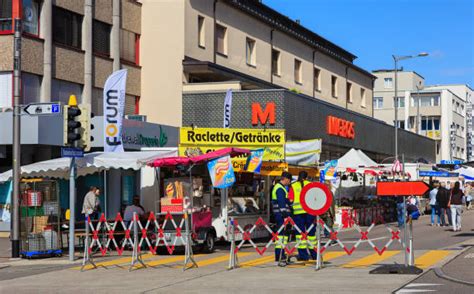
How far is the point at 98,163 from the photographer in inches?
878

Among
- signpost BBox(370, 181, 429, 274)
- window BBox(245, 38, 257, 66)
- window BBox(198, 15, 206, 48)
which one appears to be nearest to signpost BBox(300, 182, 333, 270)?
signpost BBox(370, 181, 429, 274)

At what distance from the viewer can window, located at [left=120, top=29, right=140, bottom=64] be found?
36.0m

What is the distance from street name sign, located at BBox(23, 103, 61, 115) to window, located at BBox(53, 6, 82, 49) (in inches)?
496

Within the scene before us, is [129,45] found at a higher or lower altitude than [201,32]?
lower

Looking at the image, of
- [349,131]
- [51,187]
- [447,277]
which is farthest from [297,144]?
[349,131]

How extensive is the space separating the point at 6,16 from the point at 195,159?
12.3m

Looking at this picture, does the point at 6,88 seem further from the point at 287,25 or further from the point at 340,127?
the point at 287,25

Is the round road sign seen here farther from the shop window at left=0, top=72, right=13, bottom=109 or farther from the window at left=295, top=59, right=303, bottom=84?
the window at left=295, top=59, right=303, bottom=84

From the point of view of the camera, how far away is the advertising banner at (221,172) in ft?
67.7

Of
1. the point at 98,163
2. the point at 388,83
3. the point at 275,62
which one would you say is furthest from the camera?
the point at 388,83

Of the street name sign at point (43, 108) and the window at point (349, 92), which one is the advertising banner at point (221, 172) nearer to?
the street name sign at point (43, 108)

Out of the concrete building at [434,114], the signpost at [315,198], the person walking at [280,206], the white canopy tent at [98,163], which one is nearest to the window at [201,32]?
the white canopy tent at [98,163]

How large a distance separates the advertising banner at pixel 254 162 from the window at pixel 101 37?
46.0 feet

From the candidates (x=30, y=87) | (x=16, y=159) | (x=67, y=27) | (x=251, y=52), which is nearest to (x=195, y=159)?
(x=16, y=159)
